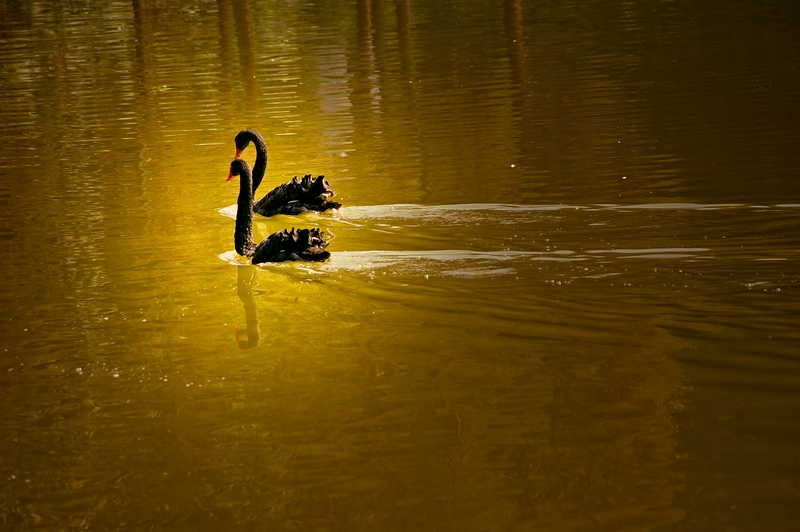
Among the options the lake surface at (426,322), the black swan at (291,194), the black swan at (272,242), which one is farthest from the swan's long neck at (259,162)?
the black swan at (272,242)

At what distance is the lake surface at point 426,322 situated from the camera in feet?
15.1

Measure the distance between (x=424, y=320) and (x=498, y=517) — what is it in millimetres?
2450

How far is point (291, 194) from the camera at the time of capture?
33.0 feet

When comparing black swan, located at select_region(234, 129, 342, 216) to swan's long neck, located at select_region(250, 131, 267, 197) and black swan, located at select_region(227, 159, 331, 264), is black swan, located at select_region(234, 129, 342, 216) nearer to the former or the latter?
swan's long neck, located at select_region(250, 131, 267, 197)

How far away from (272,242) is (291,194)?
A: 5.80 feet

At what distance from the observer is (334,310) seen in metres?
7.05

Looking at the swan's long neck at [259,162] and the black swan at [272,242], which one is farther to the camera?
the swan's long neck at [259,162]

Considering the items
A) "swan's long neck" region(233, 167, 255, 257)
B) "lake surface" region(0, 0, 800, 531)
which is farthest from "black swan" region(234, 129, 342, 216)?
"swan's long neck" region(233, 167, 255, 257)

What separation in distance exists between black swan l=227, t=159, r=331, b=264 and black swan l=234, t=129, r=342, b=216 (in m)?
0.78

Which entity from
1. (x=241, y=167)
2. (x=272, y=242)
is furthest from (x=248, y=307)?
(x=241, y=167)

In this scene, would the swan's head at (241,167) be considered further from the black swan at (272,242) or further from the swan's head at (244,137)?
the swan's head at (244,137)

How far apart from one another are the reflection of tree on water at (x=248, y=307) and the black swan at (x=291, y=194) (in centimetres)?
150

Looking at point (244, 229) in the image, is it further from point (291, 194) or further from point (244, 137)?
point (244, 137)

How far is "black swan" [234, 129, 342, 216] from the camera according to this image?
9734mm
